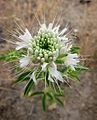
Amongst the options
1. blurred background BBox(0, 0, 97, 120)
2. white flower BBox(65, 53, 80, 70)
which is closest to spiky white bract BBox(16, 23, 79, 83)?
white flower BBox(65, 53, 80, 70)

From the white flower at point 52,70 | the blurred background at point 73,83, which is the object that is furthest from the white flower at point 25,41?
the blurred background at point 73,83

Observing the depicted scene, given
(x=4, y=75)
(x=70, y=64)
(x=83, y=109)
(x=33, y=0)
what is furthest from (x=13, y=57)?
(x=33, y=0)

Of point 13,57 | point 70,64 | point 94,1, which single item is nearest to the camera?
point 70,64

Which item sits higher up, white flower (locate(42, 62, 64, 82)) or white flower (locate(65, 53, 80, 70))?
white flower (locate(65, 53, 80, 70))

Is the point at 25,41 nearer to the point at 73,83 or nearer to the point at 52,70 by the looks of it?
the point at 52,70

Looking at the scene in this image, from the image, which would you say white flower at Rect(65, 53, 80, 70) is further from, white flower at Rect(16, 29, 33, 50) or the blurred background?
the blurred background

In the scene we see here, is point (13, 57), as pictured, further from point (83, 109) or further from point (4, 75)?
point (83, 109)

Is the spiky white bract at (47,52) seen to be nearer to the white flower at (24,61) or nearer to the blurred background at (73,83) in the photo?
the white flower at (24,61)
